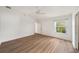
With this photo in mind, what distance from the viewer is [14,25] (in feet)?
3.82

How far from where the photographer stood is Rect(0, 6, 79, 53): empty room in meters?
1.11

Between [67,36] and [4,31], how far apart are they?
0.89 meters

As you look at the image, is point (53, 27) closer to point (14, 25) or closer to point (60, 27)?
point (60, 27)

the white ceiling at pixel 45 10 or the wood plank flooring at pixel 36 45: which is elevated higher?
the white ceiling at pixel 45 10

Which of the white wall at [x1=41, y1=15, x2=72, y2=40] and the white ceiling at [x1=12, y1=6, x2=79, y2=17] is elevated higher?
the white ceiling at [x1=12, y1=6, x2=79, y2=17]

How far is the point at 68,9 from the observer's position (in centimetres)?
111

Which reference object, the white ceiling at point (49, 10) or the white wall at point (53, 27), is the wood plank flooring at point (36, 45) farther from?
the white ceiling at point (49, 10)

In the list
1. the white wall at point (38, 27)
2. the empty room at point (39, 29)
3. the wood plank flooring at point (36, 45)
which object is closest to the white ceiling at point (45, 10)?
the empty room at point (39, 29)

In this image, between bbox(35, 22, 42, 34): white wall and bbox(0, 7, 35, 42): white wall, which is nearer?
bbox(0, 7, 35, 42): white wall

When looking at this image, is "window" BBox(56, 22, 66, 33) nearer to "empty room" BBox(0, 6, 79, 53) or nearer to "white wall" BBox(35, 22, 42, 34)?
"empty room" BBox(0, 6, 79, 53)

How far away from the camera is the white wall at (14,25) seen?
3.62 ft

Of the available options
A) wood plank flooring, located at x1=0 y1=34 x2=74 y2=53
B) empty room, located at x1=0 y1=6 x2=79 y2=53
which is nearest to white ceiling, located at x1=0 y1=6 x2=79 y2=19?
empty room, located at x1=0 y1=6 x2=79 y2=53

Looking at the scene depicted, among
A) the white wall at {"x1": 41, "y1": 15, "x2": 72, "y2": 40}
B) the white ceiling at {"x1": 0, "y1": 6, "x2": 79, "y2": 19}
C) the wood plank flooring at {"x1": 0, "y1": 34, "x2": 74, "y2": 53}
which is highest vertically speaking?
the white ceiling at {"x1": 0, "y1": 6, "x2": 79, "y2": 19}
